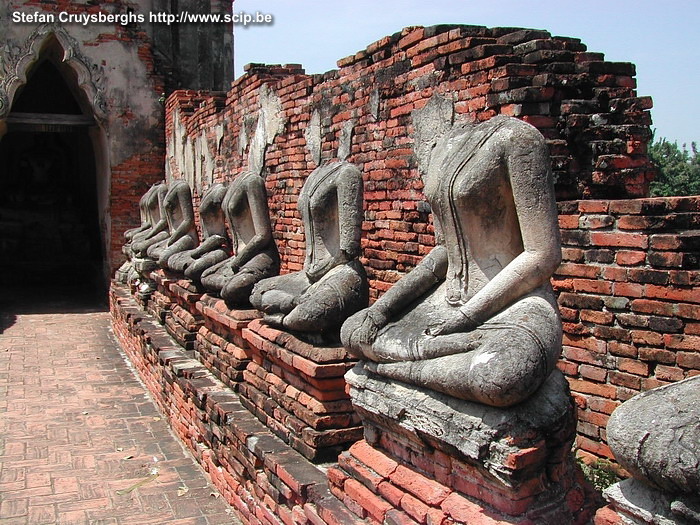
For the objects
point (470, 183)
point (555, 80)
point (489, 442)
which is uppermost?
point (555, 80)

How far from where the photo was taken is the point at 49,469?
5215mm

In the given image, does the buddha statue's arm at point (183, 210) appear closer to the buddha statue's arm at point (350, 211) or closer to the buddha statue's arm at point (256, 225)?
the buddha statue's arm at point (256, 225)

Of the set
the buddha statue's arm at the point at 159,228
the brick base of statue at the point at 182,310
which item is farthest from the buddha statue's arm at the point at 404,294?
the buddha statue's arm at the point at 159,228

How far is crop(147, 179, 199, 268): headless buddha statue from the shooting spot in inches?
336

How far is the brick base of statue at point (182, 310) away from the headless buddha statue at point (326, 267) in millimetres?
2270

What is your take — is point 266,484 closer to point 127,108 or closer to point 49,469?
point 49,469

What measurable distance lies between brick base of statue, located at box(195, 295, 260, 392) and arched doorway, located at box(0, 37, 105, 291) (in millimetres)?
10012

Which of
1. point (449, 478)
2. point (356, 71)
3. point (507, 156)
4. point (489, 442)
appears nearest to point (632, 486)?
point (489, 442)

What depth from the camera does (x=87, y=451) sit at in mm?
5582

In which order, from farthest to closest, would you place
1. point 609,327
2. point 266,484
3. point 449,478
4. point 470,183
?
Answer: point 266,484 < point 609,327 < point 470,183 < point 449,478

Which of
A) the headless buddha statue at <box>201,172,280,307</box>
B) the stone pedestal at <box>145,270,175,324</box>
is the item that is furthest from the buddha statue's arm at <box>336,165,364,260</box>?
the stone pedestal at <box>145,270,175,324</box>

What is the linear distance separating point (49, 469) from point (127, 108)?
9.18 metres

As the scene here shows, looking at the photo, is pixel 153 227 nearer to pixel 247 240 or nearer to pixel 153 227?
pixel 153 227

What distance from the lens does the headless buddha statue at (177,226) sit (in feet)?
28.0
